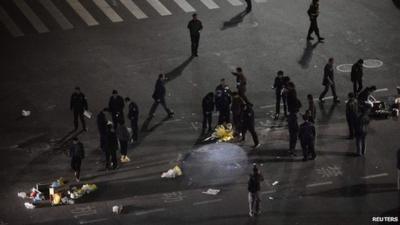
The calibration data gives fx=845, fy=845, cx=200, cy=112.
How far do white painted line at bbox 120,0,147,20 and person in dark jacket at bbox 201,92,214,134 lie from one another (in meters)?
10.9

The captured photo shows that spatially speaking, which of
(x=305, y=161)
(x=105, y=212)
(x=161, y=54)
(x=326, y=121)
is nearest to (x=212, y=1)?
(x=161, y=54)

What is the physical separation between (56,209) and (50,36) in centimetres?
1380

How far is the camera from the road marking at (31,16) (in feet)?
123

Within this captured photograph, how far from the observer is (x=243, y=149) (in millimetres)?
27750

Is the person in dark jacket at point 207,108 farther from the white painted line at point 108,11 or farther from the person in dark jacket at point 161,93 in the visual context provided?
the white painted line at point 108,11

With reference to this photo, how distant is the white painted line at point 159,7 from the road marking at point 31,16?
5.21m

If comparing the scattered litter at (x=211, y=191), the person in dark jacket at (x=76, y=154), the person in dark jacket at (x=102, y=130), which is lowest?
the scattered litter at (x=211, y=191)

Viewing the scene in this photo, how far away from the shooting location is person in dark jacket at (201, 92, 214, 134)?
28.1 m

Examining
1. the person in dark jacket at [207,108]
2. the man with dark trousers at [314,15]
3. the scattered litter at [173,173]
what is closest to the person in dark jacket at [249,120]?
the person in dark jacket at [207,108]

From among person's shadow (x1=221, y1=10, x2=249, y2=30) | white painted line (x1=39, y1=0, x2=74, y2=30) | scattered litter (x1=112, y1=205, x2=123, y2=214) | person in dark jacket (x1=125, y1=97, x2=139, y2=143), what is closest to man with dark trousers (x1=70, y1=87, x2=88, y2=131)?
person in dark jacket (x1=125, y1=97, x2=139, y2=143)

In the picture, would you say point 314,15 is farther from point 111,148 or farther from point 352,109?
point 111,148

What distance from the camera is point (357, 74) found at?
30453 millimetres

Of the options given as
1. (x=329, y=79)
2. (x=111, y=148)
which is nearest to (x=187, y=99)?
(x=329, y=79)

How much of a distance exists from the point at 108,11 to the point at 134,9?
1.21m
